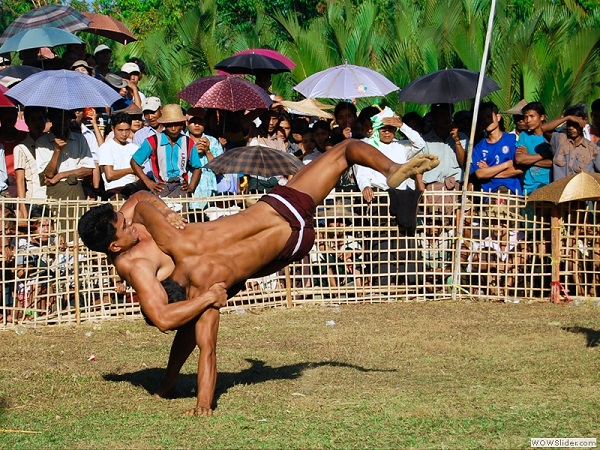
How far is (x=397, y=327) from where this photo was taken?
10414 millimetres

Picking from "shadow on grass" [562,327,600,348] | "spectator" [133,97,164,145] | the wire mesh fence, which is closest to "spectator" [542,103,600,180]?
the wire mesh fence

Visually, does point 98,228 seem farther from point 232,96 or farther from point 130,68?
point 130,68

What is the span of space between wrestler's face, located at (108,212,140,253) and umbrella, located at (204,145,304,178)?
13.2ft

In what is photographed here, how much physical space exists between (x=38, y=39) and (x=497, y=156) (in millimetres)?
5989

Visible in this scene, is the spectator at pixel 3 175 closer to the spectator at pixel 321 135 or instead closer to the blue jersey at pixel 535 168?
the spectator at pixel 321 135

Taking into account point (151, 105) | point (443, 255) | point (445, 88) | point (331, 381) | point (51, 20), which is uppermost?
point (51, 20)

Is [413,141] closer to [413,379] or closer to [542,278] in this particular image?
[542,278]

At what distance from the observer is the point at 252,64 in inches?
530

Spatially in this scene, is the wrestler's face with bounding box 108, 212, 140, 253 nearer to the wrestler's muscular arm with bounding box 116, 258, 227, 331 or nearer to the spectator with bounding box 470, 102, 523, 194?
the wrestler's muscular arm with bounding box 116, 258, 227, 331

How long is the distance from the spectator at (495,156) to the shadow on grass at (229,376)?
4.41 m

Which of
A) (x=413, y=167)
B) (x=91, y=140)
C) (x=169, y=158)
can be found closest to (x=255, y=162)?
(x=169, y=158)

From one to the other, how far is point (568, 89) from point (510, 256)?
3.96 metres

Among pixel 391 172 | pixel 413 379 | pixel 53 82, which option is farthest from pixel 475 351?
pixel 53 82

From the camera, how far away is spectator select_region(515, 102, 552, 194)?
39.3ft
